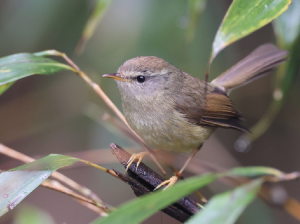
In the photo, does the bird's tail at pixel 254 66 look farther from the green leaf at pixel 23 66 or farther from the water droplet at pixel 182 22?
the green leaf at pixel 23 66

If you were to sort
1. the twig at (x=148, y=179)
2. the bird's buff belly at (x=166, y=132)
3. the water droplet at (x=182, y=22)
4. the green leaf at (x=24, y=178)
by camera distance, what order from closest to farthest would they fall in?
the green leaf at (x=24, y=178), the twig at (x=148, y=179), the bird's buff belly at (x=166, y=132), the water droplet at (x=182, y=22)

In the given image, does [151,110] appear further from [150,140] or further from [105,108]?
[105,108]

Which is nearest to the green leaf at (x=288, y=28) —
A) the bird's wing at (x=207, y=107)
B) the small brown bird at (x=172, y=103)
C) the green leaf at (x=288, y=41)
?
the green leaf at (x=288, y=41)

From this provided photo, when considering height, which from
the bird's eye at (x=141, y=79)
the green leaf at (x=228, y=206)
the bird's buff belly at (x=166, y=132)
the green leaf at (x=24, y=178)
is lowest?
the bird's buff belly at (x=166, y=132)

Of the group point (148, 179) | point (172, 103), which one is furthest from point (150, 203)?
point (172, 103)

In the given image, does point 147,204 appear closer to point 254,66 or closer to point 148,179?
point 148,179

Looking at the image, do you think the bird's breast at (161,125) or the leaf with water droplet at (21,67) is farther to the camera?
the bird's breast at (161,125)

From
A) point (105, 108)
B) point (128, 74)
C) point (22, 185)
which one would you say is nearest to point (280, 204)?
point (128, 74)
